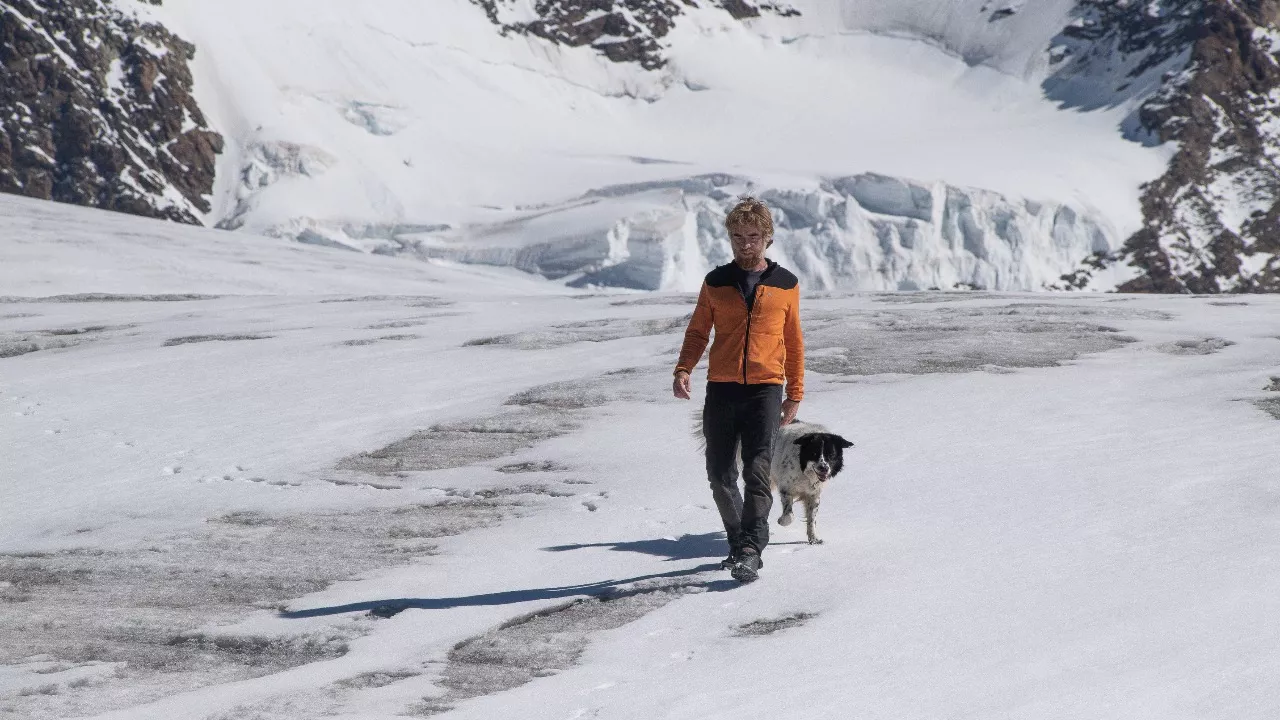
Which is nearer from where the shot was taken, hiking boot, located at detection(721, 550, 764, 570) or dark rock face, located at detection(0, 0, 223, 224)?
hiking boot, located at detection(721, 550, 764, 570)

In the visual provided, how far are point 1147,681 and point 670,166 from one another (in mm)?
103385

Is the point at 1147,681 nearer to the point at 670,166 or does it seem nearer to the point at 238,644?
the point at 238,644

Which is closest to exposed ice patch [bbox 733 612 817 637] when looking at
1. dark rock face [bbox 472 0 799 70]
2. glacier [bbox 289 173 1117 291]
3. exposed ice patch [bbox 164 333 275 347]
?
exposed ice patch [bbox 164 333 275 347]

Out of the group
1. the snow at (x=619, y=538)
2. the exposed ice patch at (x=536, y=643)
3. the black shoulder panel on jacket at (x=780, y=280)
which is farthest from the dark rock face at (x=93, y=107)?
the exposed ice patch at (x=536, y=643)

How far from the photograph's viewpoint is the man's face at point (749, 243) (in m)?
6.08

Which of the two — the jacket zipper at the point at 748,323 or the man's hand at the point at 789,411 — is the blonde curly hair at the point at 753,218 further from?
the man's hand at the point at 789,411

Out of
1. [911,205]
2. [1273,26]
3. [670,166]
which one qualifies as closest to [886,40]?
[1273,26]

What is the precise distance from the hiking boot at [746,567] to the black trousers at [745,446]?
41 mm

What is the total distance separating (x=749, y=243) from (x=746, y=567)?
4.76 ft

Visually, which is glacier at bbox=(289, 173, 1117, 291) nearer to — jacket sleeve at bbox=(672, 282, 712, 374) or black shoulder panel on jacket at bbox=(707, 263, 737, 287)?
jacket sleeve at bbox=(672, 282, 712, 374)

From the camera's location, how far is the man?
6141mm

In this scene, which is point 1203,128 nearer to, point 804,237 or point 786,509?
point 804,237

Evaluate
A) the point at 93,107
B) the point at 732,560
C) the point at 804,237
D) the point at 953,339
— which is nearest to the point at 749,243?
the point at 732,560

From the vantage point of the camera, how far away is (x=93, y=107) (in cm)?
12238
